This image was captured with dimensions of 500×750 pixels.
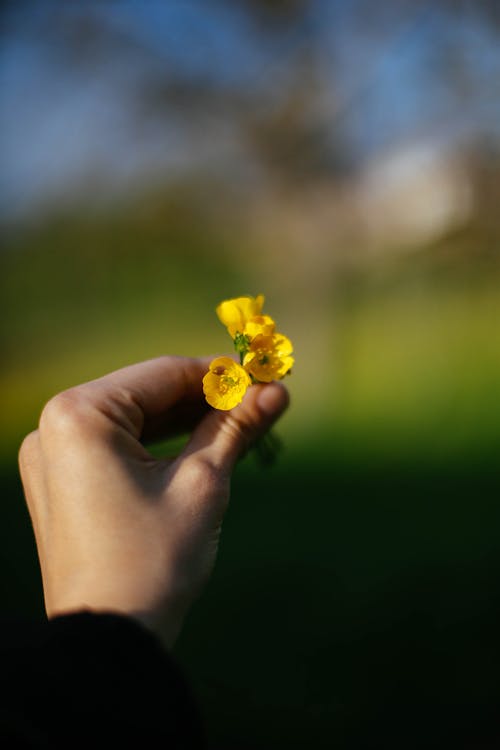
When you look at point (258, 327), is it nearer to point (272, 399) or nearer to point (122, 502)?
point (272, 399)

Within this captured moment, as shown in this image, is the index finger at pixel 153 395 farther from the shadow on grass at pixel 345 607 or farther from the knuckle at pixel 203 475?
the shadow on grass at pixel 345 607

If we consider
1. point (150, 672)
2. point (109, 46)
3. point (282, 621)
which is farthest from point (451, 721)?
point (109, 46)

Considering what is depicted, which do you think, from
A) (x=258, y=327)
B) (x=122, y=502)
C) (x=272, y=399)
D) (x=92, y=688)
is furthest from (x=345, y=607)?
(x=92, y=688)

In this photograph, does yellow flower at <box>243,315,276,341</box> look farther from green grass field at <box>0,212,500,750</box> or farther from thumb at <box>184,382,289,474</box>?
green grass field at <box>0,212,500,750</box>

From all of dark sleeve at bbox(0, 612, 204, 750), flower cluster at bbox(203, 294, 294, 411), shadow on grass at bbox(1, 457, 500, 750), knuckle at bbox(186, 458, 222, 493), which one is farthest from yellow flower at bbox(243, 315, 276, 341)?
shadow on grass at bbox(1, 457, 500, 750)

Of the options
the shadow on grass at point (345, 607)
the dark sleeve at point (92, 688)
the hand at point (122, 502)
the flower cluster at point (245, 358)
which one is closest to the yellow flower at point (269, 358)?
the flower cluster at point (245, 358)

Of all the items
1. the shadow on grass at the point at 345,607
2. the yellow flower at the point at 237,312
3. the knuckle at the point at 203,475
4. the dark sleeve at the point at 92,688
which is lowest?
the shadow on grass at the point at 345,607

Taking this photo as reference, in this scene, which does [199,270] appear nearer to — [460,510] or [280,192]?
[280,192]
